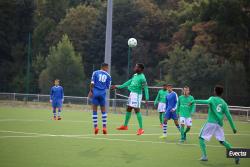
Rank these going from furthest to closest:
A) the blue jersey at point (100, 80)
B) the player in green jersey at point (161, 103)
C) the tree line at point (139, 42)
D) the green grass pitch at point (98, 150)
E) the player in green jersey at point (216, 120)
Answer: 1. the tree line at point (139, 42)
2. the player in green jersey at point (161, 103)
3. the blue jersey at point (100, 80)
4. the player in green jersey at point (216, 120)
5. the green grass pitch at point (98, 150)

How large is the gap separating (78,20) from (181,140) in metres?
56.5

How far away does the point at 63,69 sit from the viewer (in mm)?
61562

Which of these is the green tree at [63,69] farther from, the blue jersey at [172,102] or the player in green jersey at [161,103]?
the blue jersey at [172,102]

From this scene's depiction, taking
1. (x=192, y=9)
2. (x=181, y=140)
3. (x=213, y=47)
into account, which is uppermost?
(x=192, y=9)

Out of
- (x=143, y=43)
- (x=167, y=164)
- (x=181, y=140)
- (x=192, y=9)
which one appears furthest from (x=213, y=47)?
(x=167, y=164)

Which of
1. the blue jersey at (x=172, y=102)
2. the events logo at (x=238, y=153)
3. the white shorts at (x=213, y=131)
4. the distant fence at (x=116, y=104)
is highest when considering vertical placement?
the blue jersey at (x=172, y=102)

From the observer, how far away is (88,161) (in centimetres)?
1422

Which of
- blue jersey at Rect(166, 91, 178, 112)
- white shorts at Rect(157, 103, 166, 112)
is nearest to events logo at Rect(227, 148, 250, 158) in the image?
blue jersey at Rect(166, 91, 178, 112)

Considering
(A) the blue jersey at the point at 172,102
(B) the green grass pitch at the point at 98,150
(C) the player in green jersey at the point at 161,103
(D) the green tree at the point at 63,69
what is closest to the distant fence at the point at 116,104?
(D) the green tree at the point at 63,69

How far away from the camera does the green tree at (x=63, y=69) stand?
60.3 metres

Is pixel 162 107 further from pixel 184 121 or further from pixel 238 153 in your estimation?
pixel 238 153

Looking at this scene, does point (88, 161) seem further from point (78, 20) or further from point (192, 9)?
point (78, 20)

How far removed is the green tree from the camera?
198 ft

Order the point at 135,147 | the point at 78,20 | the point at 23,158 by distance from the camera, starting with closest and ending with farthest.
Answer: the point at 23,158, the point at 135,147, the point at 78,20
